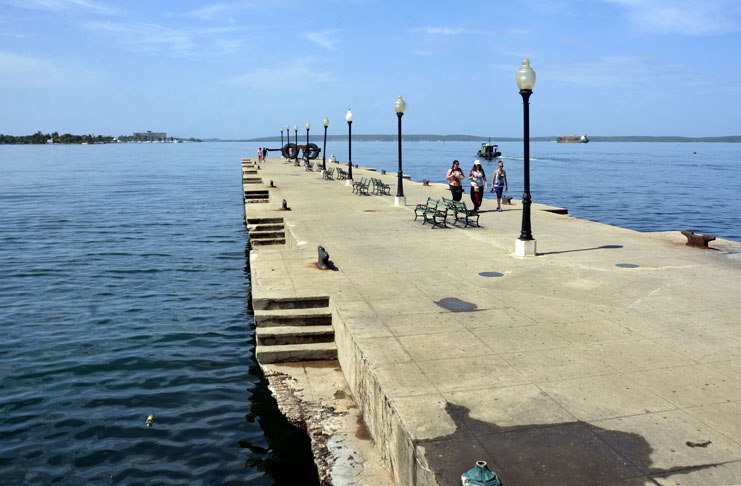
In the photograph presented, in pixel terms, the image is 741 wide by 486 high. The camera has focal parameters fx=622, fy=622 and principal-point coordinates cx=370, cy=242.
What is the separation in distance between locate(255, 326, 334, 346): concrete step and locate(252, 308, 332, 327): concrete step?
0.09 metres

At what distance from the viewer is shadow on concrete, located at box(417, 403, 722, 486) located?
4605 millimetres

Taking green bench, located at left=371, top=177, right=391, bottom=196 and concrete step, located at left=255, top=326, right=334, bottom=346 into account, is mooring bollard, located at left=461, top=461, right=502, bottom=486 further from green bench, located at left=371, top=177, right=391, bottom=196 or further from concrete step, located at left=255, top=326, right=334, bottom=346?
green bench, located at left=371, top=177, right=391, bottom=196

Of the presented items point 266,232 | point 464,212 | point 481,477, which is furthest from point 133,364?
point 464,212

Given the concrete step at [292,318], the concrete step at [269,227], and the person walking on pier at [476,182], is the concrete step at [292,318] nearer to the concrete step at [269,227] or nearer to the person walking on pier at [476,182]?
the concrete step at [269,227]

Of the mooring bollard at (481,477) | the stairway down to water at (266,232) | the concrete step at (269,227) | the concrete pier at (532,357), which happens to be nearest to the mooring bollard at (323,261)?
the concrete pier at (532,357)

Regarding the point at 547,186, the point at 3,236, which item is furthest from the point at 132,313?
the point at 547,186

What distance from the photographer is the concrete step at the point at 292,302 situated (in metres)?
9.41

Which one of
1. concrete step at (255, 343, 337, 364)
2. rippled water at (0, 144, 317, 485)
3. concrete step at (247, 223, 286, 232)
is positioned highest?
concrete step at (247, 223, 286, 232)

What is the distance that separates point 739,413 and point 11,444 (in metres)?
8.51

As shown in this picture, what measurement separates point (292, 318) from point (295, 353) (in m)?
0.58

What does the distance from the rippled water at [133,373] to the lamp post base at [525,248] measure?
5740mm

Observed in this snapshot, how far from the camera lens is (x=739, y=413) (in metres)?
5.56

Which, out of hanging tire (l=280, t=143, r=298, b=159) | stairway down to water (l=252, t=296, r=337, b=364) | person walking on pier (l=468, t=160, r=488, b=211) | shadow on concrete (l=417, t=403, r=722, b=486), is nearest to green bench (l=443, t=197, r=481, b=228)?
person walking on pier (l=468, t=160, r=488, b=211)

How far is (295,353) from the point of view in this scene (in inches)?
351
